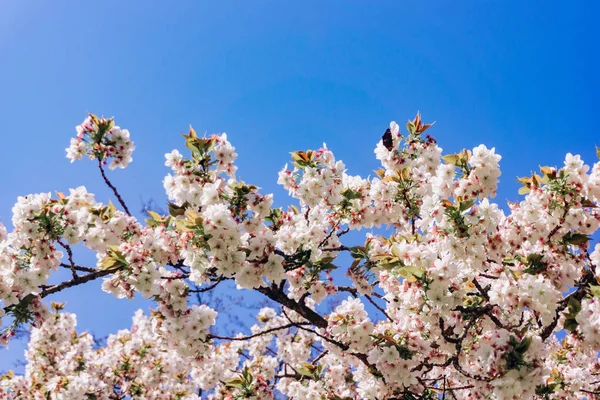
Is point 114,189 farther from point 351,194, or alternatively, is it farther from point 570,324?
point 570,324

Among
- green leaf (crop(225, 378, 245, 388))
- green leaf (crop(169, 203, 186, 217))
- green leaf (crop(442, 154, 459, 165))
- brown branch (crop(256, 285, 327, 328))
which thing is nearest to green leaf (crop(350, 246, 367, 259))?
brown branch (crop(256, 285, 327, 328))

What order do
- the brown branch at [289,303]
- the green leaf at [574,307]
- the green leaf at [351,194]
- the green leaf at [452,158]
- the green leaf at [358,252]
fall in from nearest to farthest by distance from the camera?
the green leaf at [574,307] < the green leaf at [452,158] < the green leaf at [358,252] < the brown branch at [289,303] < the green leaf at [351,194]

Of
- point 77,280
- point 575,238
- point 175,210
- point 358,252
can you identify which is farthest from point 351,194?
point 77,280

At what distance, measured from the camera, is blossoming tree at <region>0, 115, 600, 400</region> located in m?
4.25

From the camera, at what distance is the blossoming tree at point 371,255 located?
167 inches

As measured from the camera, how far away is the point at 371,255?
5180 mm

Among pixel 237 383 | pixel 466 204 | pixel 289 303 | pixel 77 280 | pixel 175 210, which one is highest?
pixel 175 210

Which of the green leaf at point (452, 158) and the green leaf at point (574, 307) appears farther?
the green leaf at point (452, 158)

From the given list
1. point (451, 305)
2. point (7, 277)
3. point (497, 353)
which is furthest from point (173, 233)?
point (497, 353)

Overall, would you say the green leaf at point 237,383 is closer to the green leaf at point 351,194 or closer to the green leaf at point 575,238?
the green leaf at point 351,194

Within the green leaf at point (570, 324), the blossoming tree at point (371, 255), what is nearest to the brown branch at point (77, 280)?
the blossoming tree at point (371, 255)

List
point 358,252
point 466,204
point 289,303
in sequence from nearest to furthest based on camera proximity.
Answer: point 466,204, point 358,252, point 289,303

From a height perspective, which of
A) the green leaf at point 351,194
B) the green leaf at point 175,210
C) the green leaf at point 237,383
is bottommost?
the green leaf at point 237,383

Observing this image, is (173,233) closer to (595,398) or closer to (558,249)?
(558,249)
